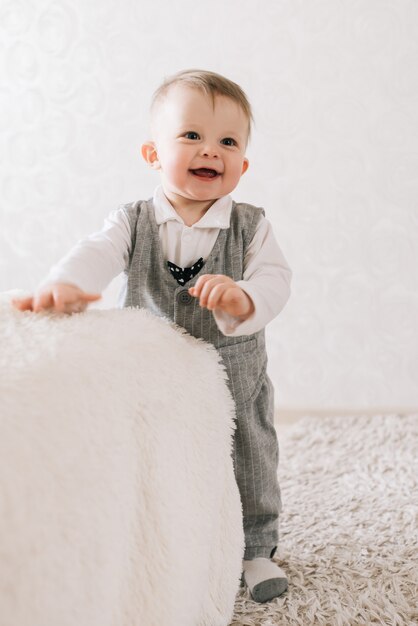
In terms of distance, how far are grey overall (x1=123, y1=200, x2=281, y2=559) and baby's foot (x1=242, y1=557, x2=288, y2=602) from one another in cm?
2

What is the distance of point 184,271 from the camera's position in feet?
3.48

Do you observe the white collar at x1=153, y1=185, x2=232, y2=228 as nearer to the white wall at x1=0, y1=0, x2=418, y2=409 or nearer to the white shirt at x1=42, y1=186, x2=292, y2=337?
the white shirt at x1=42, y1=186, x2=292, y2=337

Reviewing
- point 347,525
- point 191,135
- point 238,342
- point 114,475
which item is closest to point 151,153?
point 191,135

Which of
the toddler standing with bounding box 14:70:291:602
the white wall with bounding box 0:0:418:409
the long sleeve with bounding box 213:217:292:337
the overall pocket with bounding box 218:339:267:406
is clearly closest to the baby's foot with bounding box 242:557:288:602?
the toddler standing with bounding box 14:70:291:602

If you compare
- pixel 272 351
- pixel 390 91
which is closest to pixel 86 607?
pixel 272 351

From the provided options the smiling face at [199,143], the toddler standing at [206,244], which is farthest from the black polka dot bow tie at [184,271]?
the smiling face at [199,143]

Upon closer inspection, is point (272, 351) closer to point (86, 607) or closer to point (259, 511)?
point (259, 511)

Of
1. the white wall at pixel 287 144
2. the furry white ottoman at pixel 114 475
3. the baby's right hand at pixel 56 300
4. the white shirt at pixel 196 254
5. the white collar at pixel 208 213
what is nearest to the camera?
the furry white ottoman at pixel 114 475

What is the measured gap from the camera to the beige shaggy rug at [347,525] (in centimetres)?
108

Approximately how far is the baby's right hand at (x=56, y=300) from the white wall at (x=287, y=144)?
1.15 metres

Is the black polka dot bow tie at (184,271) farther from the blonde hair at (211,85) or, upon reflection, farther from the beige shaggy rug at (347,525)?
the beige shaggy rug at (347,525)

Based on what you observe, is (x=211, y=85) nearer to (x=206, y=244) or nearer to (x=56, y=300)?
(x=206, y=244)

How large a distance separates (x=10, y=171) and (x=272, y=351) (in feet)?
3.02

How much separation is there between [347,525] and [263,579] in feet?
1.00
